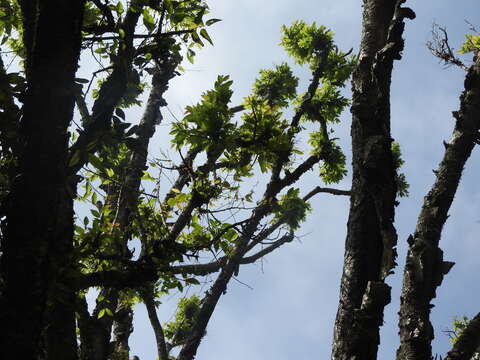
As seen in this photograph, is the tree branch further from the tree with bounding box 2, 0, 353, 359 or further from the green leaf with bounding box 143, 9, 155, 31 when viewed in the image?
the green leaf with bounding box 143, 9, 155, 31

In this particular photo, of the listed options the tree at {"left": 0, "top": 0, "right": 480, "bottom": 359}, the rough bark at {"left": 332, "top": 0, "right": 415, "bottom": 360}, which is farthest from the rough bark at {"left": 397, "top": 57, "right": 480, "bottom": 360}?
the rough bark at {"left": 332, "top": 0, "right": 415, "bottom": 360}

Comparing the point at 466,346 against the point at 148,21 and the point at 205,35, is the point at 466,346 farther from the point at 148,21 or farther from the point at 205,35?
the point at 148,21

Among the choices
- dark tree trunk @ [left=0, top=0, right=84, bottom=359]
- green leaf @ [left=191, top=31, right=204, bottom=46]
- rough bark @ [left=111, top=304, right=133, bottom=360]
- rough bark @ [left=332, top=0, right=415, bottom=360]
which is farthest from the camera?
rough bark @ [left=111, top=304, right=133, bottom=360]

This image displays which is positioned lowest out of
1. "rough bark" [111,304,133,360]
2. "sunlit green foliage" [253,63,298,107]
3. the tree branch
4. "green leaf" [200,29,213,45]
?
the tree branch

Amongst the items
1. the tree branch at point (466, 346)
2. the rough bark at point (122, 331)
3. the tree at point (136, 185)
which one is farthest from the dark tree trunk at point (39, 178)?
the rough bark at point (122, 331)

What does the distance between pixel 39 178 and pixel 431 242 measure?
3490 millimetres

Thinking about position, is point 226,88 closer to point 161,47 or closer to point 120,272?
point 161,47

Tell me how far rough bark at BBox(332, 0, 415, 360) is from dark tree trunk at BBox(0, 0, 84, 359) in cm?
181

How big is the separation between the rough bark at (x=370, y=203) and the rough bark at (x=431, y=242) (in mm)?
1215

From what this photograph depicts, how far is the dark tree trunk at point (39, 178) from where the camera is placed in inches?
93.8

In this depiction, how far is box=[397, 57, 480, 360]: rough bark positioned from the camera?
4113 millimetres

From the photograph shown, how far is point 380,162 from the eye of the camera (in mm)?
3395

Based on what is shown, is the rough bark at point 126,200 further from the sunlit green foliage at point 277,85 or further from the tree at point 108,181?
the sunlit green foliage at point 277,85

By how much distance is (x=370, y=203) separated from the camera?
3330mm
